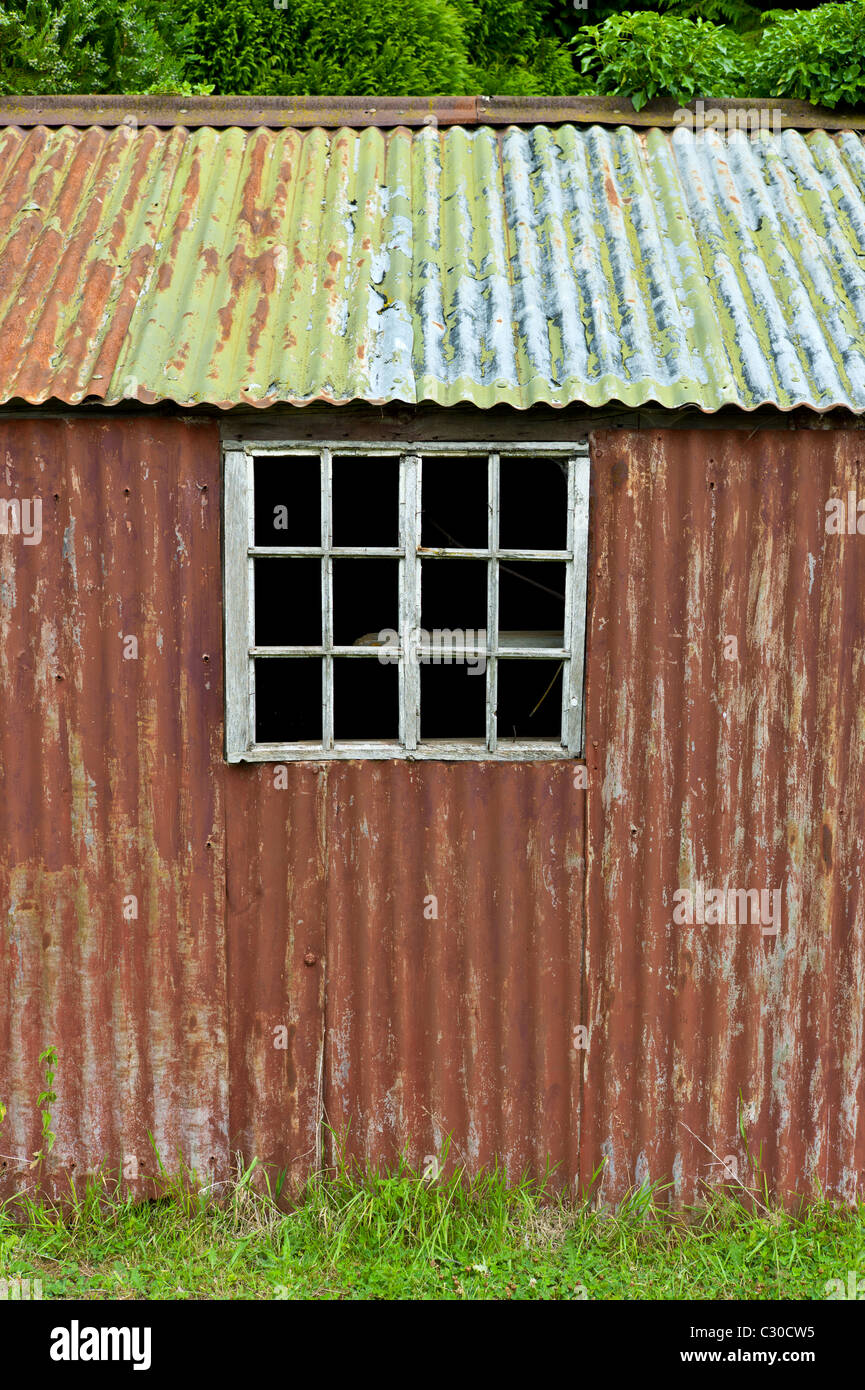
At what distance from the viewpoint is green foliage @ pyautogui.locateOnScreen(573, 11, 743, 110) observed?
17.1ft

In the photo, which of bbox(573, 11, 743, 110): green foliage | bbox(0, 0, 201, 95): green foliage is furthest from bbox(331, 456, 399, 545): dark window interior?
bbox(0, 0, 201, 95): green foliage

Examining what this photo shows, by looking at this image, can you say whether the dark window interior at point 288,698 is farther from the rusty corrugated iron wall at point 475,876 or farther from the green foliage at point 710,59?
the green foliage at point 710,59

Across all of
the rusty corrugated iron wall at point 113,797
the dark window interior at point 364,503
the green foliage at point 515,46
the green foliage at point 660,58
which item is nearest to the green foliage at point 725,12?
the green foliage at point 515,46

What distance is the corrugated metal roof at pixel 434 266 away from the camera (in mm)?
3971

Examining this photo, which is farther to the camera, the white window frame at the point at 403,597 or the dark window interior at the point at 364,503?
the dark window interior at the point at 364,503

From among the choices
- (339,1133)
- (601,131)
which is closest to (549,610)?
(601,131)

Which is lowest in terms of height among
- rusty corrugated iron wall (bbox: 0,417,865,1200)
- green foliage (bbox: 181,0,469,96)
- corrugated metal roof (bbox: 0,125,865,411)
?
rusty corrugated iron wall (bbox: 0,417,865,1200)

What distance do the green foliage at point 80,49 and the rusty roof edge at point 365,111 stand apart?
2.54 m

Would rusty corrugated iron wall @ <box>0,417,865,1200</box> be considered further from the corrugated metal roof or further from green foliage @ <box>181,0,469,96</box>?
green foliage @ <box>181,0,469,96</box>

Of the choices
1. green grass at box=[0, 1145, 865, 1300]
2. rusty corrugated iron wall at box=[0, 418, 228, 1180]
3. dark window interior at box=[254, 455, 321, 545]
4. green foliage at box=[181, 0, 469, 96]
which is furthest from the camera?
green foliage at box=[181, 0, 469, 96]

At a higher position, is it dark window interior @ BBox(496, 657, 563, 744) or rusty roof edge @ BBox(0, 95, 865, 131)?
rusty roof edge @ BBox(0, 95, 865, 131)

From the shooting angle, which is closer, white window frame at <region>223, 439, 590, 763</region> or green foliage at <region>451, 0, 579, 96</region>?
A: white window frame at <region>223, 439, 590, 763</region>

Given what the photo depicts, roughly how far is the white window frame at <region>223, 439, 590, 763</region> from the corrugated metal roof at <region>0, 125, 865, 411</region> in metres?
0.25
